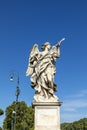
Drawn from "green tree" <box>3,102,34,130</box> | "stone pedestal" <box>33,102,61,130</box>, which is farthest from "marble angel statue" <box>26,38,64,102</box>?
"green tree" <box>3,102,34,130</box>

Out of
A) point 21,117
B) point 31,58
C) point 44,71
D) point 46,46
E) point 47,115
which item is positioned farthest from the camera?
point 21,117

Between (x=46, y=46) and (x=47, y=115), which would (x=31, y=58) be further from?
(x=47, y=115)

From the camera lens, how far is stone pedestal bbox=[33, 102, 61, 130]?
18.0 meters

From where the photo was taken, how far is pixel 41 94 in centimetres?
1862

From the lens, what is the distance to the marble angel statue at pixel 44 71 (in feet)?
60.9

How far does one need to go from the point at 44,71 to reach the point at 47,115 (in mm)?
2448

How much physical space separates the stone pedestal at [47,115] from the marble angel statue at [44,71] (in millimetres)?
293

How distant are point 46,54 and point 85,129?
A: 155 m

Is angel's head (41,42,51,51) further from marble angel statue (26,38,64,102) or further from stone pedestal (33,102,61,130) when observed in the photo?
stone pedestal (33,102,61,130)

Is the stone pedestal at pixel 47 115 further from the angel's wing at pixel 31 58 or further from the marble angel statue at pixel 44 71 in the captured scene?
the angel's wing at pixel 31 58

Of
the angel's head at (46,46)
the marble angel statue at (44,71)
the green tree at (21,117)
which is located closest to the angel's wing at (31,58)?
the marble angel statue at (44,71)

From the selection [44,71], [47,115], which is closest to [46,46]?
[44,71]

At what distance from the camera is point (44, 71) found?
1894 centimetres

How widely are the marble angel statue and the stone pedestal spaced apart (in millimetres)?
293
